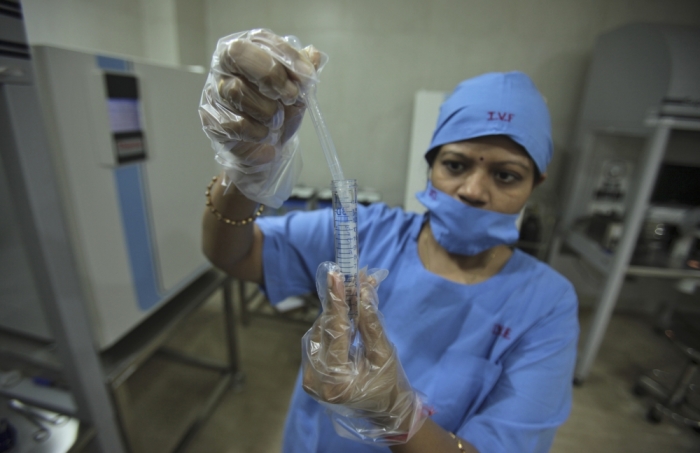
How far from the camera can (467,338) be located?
0.65 m

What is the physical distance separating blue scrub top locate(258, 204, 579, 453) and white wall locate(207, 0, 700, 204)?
60.0 inches

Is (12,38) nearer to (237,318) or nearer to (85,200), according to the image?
(85,200)

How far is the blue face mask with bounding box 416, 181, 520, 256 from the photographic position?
660mm

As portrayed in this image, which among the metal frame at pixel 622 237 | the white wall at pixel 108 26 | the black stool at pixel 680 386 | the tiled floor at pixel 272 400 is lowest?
the tiled floor at pixel 272 400

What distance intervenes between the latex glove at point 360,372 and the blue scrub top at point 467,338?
0.54ft

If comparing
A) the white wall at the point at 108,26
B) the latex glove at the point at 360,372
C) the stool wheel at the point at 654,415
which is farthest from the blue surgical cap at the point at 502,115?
the stool wheel at the point at 654,415

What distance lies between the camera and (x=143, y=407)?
153cm

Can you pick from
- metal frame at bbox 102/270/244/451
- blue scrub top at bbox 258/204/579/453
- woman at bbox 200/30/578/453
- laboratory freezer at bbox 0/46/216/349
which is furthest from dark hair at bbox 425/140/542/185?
metal frame at bbox 102/270/244/451

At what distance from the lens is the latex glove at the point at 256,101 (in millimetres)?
406

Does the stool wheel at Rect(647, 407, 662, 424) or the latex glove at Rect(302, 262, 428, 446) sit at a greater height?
the latex glove at Rect(302, 262, 428, 446)

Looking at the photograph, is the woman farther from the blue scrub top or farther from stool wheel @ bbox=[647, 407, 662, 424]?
stool wheel @ bbox=[647, 407, 662, 424]

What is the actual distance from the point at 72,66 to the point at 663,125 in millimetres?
2054

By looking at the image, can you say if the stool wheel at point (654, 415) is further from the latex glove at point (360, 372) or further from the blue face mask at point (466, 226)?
the latex glove at point (360, 372)

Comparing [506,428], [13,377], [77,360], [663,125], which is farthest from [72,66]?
[663,125]
